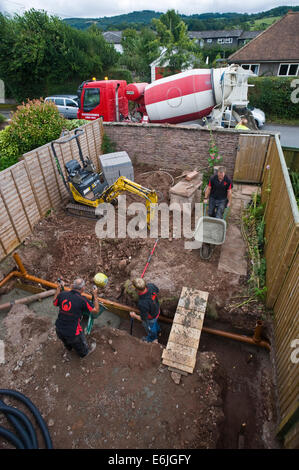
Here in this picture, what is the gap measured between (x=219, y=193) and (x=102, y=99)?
7736 mm

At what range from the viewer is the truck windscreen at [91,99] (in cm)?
1125

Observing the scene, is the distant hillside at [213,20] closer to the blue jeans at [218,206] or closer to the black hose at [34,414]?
the blue jeans at [218,206]

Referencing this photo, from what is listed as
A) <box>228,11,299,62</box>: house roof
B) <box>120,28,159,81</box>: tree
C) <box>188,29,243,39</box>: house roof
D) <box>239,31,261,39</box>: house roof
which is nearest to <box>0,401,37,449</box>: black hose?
<box>120,28,159,81</box>: tree

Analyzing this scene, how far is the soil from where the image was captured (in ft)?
12.0

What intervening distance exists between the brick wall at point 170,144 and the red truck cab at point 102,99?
1309 millimetres

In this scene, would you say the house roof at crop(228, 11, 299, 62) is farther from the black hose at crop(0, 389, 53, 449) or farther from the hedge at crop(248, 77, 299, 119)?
the black hose at crop(0, 389, 53, 449)

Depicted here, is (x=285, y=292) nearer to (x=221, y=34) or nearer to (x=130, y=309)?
(x=130, y=309)

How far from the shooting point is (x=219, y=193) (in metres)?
6.25

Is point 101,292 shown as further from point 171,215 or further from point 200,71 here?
point 200,71

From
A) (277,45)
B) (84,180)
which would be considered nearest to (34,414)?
(84,180)

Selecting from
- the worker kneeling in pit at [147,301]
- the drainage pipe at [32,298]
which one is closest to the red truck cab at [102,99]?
the drainage pipe at [32,298]

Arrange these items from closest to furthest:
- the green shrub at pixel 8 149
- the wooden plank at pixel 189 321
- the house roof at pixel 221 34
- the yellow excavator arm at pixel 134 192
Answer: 1. the wooden plank at pixel 189 321
2. the yellow excavator arm at pixel 134 192
3. the green shrub at pixel 8 149
4. the house roof at pixel 221 34

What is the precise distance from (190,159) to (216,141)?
3.80 feet

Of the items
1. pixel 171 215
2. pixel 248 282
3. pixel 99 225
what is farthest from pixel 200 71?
Result: pixel 248 282
